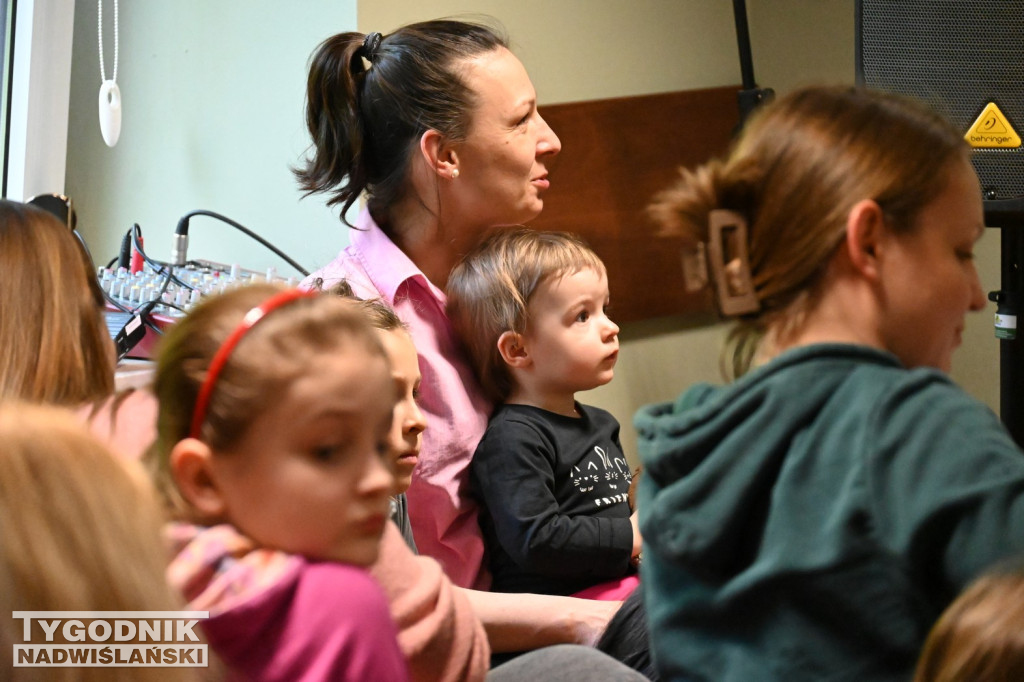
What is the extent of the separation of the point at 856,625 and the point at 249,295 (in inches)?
21.2

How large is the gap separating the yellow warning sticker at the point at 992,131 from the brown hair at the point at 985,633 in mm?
1358

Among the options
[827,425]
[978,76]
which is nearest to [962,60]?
[978,76]

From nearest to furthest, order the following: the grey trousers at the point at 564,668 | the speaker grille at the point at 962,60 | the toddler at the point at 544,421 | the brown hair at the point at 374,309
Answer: the grey trousers at the point at 564,668 → the brown hair at the point at 374,309 → the toddler at the point at 544,421 → the speaker grille at the point at 962,60

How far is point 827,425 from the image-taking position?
32.6 inches

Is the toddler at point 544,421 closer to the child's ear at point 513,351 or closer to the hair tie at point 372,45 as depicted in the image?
the child's ear at point 513,351

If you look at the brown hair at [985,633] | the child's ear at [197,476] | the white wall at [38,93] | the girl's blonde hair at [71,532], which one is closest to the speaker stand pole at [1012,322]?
the brown hair at [985,633]

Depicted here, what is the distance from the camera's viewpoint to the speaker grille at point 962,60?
74.5 inches

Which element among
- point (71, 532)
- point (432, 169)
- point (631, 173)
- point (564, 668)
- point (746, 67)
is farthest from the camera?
point (631, 173)

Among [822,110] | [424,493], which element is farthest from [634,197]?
[822,110]

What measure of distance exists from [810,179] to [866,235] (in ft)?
0.23

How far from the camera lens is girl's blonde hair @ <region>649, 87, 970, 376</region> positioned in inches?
36.2

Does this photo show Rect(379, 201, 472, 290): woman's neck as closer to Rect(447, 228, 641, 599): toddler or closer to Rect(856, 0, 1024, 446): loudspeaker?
Rect(447, 228, 641, 599): toddler

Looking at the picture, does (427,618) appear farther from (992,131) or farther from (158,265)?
(992,131)

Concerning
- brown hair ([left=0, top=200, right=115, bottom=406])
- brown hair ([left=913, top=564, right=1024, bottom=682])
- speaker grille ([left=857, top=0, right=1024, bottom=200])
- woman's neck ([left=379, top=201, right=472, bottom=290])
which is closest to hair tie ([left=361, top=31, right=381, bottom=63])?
woman's neck ([left=379, top=201, right=472, bottom=290])
